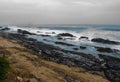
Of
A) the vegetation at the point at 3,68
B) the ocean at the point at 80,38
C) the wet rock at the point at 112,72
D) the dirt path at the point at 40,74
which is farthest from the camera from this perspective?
the ocean at the point at 80,38

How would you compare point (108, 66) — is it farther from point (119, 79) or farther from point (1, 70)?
point (1, 70)

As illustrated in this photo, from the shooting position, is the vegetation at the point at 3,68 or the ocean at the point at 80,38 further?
the ocean at the point at 80,38

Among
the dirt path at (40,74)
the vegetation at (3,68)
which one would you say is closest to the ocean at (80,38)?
the dirt path at (40,74)

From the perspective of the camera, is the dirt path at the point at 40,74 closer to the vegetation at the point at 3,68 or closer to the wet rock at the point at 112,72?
the vegetation at the point at 3,68

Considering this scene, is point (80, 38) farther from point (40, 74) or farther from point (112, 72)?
point (40, 74)

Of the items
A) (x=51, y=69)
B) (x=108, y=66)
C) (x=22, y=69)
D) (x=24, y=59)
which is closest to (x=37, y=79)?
(x=22, y=69)

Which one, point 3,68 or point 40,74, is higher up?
point 3,68

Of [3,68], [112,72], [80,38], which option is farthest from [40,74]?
[80,38]

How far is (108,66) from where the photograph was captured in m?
29.8

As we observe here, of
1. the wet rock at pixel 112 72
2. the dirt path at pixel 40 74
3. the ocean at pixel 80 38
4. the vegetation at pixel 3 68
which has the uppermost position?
the vegetation at pixel 3 68

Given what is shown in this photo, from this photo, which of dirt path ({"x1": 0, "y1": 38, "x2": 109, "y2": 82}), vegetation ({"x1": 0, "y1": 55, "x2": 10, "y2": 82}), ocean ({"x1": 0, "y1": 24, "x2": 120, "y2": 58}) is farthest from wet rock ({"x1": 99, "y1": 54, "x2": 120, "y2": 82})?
vegetation ({"x1": 0, "y1": 55, "x2": 10, "y2": 82})

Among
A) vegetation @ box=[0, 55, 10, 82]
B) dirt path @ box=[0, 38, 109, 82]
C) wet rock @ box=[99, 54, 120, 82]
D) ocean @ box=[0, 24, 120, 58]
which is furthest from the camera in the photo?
ocean @ box=[0, 24, 120, 58]

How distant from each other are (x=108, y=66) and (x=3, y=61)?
15.1m

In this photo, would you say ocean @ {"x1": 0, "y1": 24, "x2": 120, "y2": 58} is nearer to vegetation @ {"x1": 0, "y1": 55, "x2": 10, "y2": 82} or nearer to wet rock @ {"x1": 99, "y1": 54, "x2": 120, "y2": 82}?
wet rock @ {"x1": 99, "y1": 54, "x2": 120, "y2": 82}
